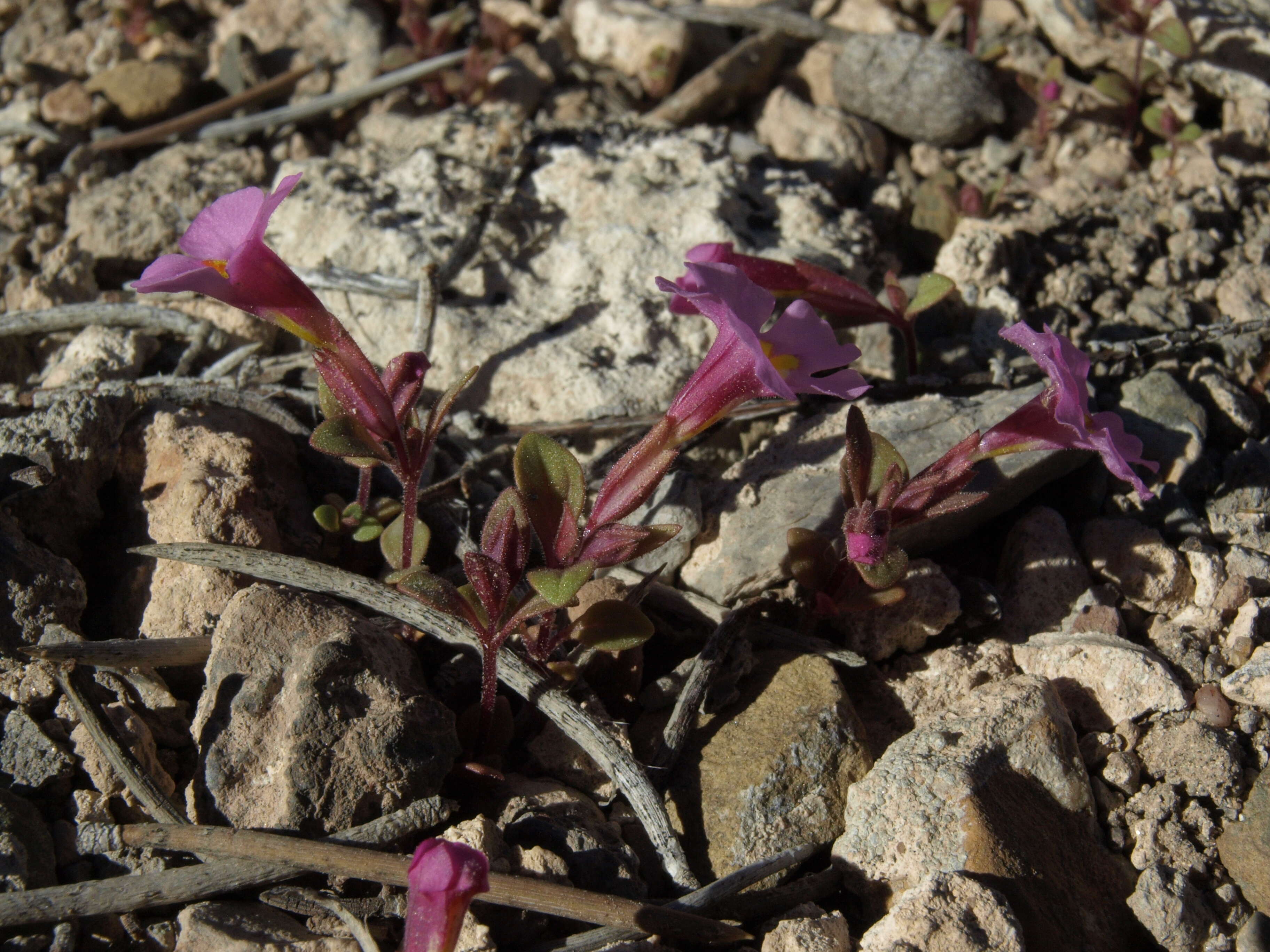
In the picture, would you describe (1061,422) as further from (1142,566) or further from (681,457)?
(681,457)

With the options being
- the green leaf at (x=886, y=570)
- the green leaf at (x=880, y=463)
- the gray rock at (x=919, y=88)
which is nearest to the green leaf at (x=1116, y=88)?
the gray rock at (x=919, y=88)

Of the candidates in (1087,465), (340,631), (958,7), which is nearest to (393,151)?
(340,631)

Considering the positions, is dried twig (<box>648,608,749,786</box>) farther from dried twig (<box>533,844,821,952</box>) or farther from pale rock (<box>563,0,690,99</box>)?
pale rock (<box>563,0,690,99</box>)

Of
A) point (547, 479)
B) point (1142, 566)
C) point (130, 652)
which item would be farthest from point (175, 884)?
point (1142, 566)

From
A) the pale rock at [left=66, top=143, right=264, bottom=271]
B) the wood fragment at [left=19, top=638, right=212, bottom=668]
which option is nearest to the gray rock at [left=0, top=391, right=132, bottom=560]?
the wood fragment at [left=19, top=638, right=212, bottom=668]

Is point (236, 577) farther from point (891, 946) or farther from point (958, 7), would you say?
point (958, 7)
